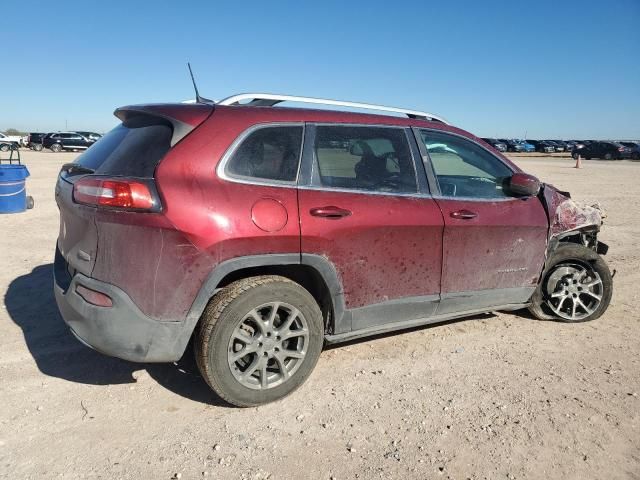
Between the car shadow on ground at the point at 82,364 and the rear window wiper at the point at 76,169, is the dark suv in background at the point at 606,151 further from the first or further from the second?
the rear window wiper at the point at 76,169

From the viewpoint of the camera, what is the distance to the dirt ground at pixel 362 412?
2.50m

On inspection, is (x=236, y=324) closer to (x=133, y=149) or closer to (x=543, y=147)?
(x=133, y=149)

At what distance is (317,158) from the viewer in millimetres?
3135

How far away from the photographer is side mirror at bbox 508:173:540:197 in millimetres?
3814

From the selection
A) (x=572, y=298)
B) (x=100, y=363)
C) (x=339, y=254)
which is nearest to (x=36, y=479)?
(x=100, y=363)

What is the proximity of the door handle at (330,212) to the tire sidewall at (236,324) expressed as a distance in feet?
1.47

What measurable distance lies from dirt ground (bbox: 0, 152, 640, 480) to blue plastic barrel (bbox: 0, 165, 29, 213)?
5.56 metres

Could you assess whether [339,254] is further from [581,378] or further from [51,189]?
[51,189]

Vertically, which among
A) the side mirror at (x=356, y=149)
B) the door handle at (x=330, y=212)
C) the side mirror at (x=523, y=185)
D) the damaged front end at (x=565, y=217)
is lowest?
the damaged front end at (x=565, y=217)

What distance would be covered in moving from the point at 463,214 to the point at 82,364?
289 centimetres

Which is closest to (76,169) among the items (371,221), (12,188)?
(371,221)

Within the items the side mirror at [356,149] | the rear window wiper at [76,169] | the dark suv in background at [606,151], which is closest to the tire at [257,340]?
the side mirror at [356,149]

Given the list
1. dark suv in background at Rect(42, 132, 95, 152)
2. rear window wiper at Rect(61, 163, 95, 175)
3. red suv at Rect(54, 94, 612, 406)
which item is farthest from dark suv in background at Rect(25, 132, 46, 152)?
red suv at Rect(54, 94, 612, 406)

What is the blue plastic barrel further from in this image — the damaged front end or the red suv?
the damaged front end
